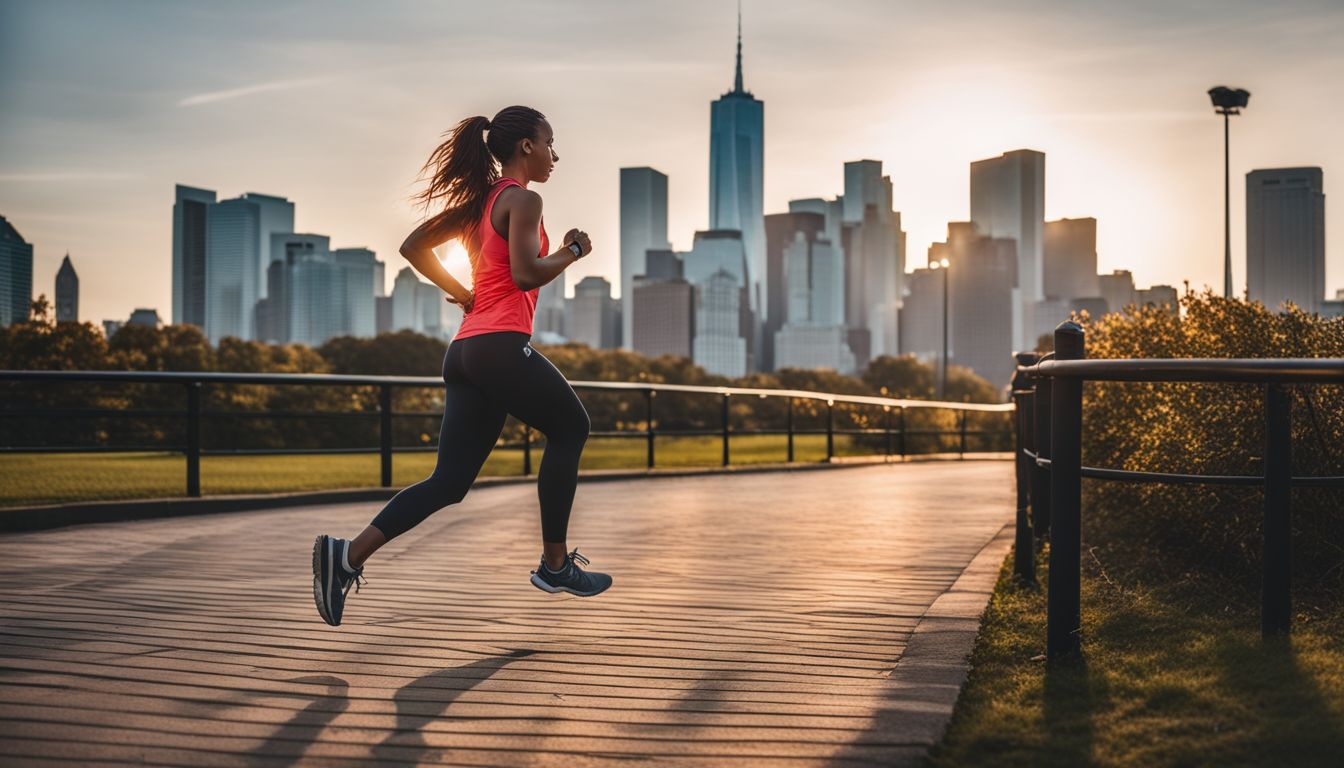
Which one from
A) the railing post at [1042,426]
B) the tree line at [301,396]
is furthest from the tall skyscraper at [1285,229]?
the railing post at [1042,426]

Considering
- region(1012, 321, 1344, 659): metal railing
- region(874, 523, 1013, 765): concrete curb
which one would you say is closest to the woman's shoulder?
region(1012, 321, 1344, 659): metal railing

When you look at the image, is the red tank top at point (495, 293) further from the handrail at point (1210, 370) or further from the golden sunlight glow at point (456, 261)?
the handrail at point (1210, 370)

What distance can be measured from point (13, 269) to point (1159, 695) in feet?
314

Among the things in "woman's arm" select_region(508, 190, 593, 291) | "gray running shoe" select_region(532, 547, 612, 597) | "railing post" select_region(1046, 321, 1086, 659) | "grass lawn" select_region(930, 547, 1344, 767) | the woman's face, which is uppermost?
the woman's face

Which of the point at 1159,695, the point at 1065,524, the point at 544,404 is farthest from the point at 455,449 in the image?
the point at 1159,695

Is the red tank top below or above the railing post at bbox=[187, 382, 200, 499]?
above

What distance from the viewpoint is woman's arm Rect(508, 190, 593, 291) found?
14.0 ft

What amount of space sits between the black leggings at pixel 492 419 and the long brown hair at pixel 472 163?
414 mm

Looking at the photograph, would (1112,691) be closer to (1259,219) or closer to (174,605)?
(174,605)

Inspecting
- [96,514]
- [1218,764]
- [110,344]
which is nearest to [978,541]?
[1218,764]

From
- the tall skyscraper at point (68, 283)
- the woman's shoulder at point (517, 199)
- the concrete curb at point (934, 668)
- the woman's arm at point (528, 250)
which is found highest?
the tall skyscraper at point (68, 283)

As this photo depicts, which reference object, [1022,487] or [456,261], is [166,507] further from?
[1022,487]

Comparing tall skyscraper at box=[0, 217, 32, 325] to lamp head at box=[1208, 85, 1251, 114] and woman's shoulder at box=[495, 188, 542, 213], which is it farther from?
woman's shoulder at box=[495, 188, 542, 213]

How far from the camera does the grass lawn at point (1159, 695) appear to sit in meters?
2.74
